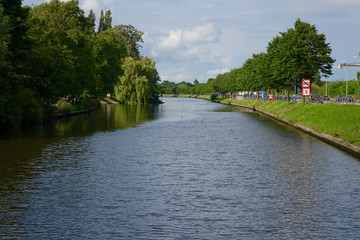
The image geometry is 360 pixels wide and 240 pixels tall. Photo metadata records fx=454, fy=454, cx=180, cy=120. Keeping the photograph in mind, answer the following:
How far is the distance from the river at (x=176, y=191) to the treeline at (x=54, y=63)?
11829 millimetres

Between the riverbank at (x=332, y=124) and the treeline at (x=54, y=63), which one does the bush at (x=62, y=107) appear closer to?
the treeline at (x=54, y=63)

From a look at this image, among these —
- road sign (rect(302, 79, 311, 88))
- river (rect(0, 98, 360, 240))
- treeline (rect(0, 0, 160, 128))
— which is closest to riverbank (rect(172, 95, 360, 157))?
river (rect(0, 98, 360, 240))

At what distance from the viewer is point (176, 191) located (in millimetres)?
18531

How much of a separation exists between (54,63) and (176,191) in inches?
1575

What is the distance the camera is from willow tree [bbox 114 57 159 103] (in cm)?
11738

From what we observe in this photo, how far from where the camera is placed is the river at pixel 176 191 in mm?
13500

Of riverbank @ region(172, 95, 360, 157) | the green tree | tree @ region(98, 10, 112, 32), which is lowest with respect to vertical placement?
riverbank @ region(172, 95, 360, 157)

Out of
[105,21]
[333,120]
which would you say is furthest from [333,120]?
[105,21]

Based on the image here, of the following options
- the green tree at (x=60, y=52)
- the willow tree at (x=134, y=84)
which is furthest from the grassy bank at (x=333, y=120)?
the willow tree at (x=134, y=84)

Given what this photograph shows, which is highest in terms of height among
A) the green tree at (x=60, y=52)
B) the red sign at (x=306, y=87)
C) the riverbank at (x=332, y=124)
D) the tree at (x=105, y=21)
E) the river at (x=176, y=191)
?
the tree at (x=105, y=21)

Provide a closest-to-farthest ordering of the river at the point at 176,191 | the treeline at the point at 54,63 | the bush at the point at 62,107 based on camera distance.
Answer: the river at the point at 176,191
the treeline at the point at 54,63
the bush at the point at 62,107

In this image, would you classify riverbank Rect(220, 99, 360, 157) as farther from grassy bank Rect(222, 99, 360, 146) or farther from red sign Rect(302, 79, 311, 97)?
red sign Rect(302, 79, 311, 97)

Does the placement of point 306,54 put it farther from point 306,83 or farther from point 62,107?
point 62,107

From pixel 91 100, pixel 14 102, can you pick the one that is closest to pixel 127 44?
pixel 91 100
